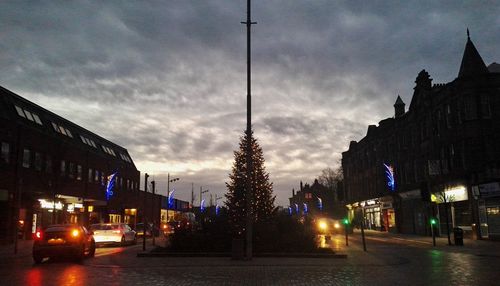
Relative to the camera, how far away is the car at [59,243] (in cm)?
1828

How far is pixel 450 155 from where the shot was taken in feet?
124

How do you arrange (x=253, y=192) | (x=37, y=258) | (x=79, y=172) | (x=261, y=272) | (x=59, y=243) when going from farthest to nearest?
(x=79, y=172), (x=253, y=192), (x=59, y=243), (x=37, y=258), (x=261, y=272)

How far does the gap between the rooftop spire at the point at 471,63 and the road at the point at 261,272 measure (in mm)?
19398

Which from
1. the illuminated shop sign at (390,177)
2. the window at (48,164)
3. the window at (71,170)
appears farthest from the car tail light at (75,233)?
the illuminated shop sign at (390,177)

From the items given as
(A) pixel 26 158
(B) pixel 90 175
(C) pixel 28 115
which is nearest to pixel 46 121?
(C) pixel 28 115

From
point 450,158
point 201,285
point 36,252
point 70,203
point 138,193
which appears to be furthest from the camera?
point 138,193

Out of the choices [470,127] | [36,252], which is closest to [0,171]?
[36,252]

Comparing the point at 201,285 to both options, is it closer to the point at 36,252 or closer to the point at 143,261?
the point at 143,261

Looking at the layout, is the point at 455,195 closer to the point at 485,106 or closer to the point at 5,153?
the point at 485,106

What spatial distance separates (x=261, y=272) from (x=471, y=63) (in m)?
27.7

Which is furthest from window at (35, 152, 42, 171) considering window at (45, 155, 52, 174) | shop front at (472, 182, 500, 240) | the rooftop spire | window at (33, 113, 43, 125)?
the rooftop spire

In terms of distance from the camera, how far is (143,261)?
1841 centimetres

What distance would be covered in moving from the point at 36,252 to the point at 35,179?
1959 centimetres

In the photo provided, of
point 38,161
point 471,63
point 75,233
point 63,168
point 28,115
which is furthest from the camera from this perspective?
point 63,168
